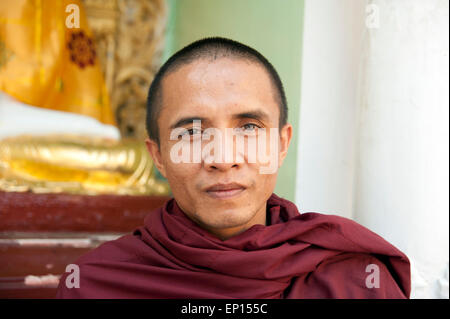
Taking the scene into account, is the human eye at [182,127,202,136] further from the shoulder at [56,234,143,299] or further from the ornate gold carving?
the ornate gold carving

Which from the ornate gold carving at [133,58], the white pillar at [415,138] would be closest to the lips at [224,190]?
the white pillar at [415,138]

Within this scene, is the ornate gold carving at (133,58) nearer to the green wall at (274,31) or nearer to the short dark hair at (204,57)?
the green wall at (274,31)

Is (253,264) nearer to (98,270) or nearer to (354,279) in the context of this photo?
(354,279)

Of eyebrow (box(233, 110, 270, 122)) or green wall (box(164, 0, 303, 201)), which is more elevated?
green wall (box(164, 0, 303, 201))

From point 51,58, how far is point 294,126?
210 cm

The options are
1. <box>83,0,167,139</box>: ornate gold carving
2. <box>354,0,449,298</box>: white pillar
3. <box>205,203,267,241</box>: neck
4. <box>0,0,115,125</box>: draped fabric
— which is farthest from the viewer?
<box>83,0,167,139</box>: ornate gold carving

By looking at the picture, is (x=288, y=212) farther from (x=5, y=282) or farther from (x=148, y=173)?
(x=148, y=173)

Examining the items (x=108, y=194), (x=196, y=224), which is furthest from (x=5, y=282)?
(x=196, y=224)

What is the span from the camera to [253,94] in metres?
1.08

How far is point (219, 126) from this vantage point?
1.03 m

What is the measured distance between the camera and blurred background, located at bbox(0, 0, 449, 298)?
60.9 inches

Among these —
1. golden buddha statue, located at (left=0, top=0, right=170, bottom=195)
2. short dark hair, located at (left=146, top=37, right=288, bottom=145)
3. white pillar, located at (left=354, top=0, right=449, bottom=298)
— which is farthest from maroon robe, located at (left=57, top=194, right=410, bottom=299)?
golden buddha statue, located at (left=0, top=0, right=170, bottom=195)

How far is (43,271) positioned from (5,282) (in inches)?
6.2

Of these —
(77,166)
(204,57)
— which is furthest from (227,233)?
(77,166)
